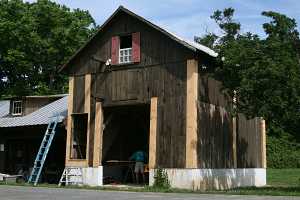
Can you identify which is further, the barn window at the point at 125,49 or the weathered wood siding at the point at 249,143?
the weathered wood siding at the point at 249,143

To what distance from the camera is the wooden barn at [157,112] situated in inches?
936

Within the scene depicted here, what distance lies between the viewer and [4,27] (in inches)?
1913

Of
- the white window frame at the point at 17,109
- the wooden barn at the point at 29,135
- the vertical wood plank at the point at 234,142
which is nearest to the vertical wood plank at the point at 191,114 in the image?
the vertical wood plank at the point at 234,142

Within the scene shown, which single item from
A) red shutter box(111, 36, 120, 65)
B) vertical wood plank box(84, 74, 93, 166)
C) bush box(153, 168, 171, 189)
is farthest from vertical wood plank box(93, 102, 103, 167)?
bush box(153, 168, 171, 189)

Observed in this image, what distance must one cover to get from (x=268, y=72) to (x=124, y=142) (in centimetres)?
1081

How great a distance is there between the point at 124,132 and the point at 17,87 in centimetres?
2441

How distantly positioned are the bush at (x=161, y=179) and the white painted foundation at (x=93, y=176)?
3.29 metres

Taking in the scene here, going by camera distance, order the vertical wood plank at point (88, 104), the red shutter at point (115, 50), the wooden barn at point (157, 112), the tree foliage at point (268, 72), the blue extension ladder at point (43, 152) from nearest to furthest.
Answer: the tree foliage at point (268, 72), the wooden barn at point (157, 112), the red shutter at point (115, 50), the vertical wood plank at point (88, 104), the blue extension ladder at point (43, 152)

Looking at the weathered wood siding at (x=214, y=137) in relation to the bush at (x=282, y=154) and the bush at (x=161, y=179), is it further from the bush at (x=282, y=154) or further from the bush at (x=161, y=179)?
the bush at (x=282, y=154)

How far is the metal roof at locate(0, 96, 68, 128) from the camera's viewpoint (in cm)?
3109

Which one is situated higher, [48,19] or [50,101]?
[48,19]

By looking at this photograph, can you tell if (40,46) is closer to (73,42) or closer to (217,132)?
(73,42)

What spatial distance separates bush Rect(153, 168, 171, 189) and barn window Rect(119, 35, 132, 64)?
5.33 m

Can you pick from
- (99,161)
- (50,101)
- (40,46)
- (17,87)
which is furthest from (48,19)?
(99,161)
